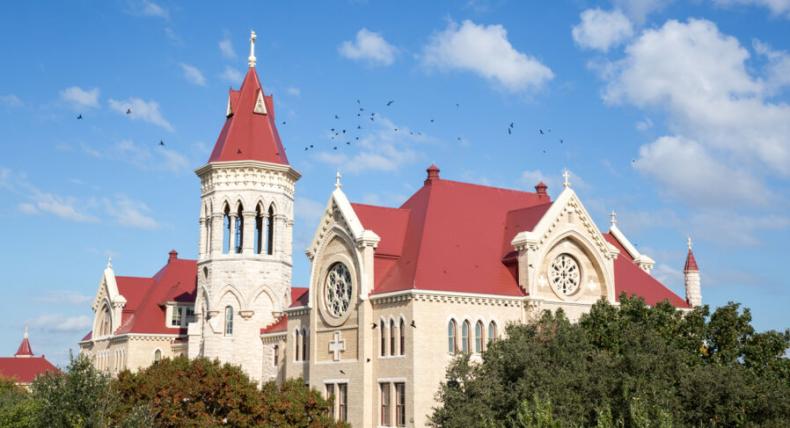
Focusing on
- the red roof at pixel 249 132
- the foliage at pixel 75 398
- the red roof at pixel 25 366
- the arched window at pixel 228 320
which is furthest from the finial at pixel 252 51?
the red roof at pixel 25 366

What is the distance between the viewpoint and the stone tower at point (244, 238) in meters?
63.8

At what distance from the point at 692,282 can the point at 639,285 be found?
7429 millimetres

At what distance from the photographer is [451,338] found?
47.6 meters

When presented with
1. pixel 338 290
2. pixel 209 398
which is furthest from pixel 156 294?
pixel 209 398

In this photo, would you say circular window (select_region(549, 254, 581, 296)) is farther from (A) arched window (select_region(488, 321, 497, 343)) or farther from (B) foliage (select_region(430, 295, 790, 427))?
(B) foliage (select_region(430, 295, 790, 427))

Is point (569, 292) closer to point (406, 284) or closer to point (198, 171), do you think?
point (406, 284)

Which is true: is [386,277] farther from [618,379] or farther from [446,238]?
[618,379]

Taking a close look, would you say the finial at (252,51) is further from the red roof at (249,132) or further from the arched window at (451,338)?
the arched window at (451,338)

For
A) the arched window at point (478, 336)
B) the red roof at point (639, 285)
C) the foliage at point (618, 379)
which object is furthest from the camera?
the red roof at point (639, 285)

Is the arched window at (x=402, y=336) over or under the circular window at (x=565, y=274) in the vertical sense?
under

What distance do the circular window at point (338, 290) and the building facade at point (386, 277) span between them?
0.08m

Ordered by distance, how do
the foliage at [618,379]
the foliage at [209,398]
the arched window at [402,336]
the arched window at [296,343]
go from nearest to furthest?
the foliage at [618,379] → the foliage at [209,398] → the arched window at [402,336] → the arched window at [296,343]

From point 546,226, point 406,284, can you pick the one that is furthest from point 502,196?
point 406,284

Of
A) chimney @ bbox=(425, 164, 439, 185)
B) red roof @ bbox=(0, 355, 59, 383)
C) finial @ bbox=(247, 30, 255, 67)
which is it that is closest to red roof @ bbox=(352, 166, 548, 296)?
chimney @ bbox=(425, 164, 439, 185)
